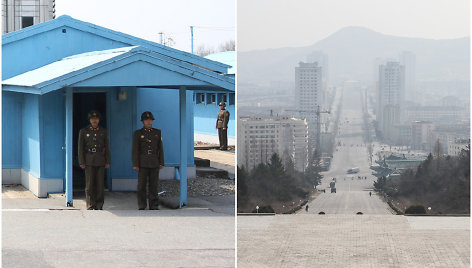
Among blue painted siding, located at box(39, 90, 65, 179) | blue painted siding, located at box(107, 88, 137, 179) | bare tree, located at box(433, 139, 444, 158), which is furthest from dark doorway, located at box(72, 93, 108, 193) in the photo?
bare tree, located at box(433, 139, 444, 158)

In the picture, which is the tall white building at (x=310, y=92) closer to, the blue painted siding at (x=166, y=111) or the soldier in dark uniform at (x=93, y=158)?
the blue painted siding at (x=166, y=111)

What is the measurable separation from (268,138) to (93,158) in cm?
457

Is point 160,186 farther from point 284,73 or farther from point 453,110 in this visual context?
point 453,110

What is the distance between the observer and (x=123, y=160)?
403 inches

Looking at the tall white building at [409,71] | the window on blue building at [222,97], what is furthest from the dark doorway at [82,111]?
the window on blue building at [222,97]

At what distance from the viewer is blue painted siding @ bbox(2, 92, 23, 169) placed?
1091cm

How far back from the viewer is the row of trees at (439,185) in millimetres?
12414

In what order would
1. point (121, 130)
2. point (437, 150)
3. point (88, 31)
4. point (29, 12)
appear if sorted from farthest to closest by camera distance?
1. point (29, 12)
2. point (437, 150)
3. point (88, 31)
4. point (121, 130)

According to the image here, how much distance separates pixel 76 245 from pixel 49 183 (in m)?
3.89

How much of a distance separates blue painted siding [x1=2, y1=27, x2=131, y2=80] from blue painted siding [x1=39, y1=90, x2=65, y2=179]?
142 cm

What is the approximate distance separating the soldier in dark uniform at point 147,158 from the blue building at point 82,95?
11.8 inches

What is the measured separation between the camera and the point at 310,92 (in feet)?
41.3

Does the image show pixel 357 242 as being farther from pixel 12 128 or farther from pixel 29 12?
pixel 29 12

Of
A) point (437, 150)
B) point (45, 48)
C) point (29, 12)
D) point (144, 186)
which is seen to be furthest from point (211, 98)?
point (29, 12)
